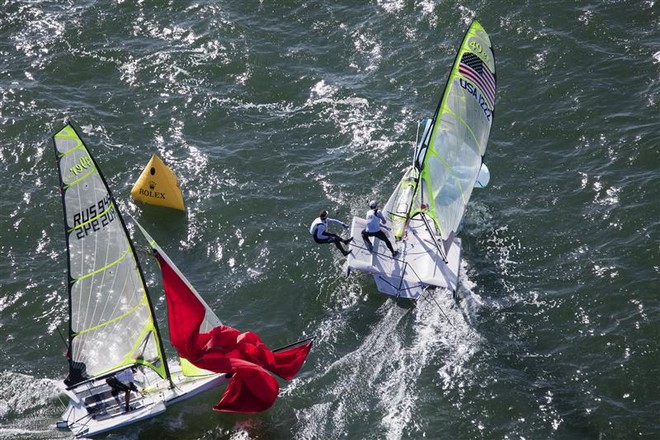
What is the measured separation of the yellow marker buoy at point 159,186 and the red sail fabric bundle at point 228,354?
782cm

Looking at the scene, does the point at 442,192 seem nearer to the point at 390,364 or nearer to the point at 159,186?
the point at 390,364

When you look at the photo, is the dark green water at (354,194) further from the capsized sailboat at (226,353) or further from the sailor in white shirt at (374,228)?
the sailor in white shirt at (374,228)

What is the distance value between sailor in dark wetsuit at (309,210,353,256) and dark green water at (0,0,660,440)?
1.21 meters

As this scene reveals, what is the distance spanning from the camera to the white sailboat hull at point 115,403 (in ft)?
79.8

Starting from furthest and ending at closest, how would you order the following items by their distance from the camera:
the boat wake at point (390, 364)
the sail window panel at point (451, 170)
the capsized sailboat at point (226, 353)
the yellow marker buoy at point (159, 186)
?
the yellow marker buoy at point (159, 186), the sail window panel at point (451, 170), the boat wake at point (390, 364), the capsized sailboat at point (226, 353)

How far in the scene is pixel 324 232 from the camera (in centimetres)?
2923

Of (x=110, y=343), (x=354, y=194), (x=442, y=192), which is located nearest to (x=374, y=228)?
(x=442, y=192)

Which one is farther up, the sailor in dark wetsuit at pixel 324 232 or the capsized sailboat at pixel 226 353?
the sailor in dark wetsuit at pixel 324 232

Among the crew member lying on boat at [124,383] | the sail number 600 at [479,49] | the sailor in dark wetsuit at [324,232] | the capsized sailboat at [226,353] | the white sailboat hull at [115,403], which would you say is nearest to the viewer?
the white sailboat hull at [115,403]

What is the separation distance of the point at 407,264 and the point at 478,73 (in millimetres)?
7413

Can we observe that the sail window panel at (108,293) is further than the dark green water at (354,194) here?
No

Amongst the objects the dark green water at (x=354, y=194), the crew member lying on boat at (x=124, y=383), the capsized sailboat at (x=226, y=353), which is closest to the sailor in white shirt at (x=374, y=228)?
the dark green water at (x=354, y=194)

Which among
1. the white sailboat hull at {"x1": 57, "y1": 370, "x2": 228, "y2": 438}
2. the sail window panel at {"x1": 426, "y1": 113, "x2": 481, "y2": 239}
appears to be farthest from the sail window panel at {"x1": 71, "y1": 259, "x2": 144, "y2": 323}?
the sail window panel at {"x1": 426, "y1": 113, "x2": 481, "y2": 239}

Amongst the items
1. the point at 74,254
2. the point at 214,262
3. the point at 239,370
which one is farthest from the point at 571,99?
the point at 74,254
